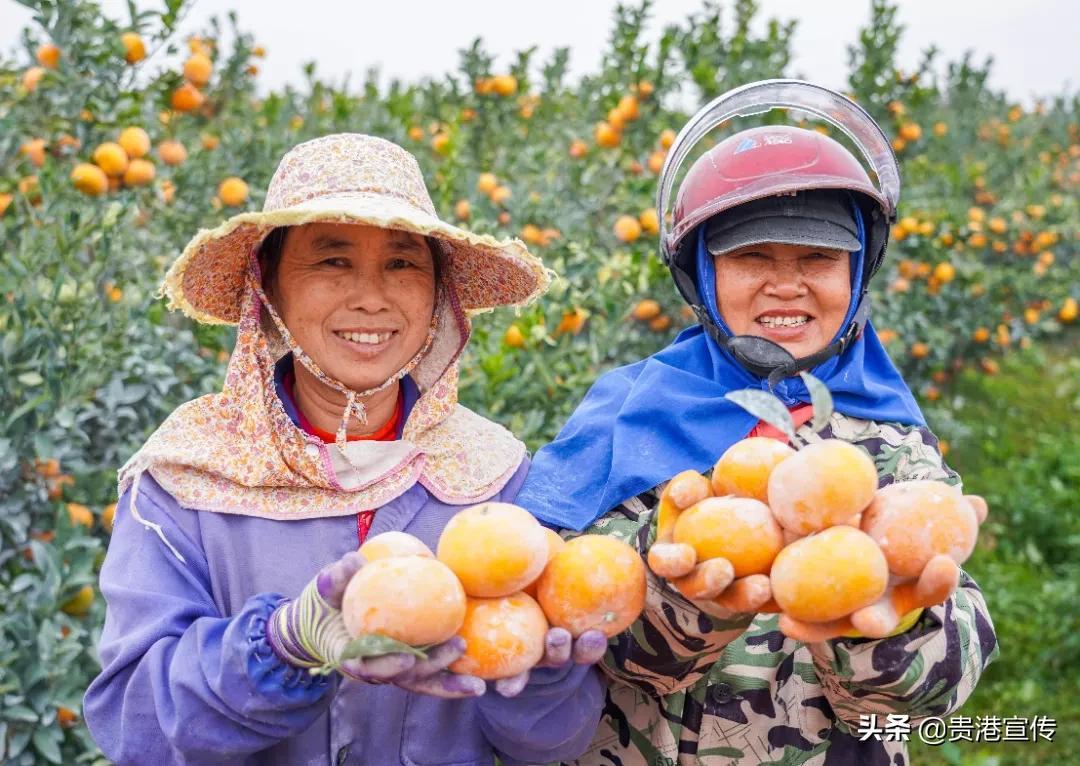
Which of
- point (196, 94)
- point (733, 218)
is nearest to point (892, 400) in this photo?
point (733, 218)

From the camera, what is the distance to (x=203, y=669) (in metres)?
1.42

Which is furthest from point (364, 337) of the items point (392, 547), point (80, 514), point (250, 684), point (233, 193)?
point (233, 193)

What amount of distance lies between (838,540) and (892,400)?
66 centimetres

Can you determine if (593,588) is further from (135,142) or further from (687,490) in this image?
(135,142)

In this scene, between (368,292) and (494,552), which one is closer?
(494,552)

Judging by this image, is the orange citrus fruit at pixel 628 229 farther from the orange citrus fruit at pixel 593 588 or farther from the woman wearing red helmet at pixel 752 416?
the orange citrus fruit at pixel 593 588

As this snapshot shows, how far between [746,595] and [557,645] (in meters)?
0.24

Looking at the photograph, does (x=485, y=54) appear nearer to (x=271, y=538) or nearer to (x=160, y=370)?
(x=160, y=370)

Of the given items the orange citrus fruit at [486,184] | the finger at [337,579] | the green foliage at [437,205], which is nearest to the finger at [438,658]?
the finger at [337,579]

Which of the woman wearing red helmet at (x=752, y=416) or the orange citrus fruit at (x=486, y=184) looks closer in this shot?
the woman wearing red helmet at (x=752, y=416)

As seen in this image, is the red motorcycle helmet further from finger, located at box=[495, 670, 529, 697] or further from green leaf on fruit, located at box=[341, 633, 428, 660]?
green leaf on fruit, located at box=[341, 633, 428, 660]

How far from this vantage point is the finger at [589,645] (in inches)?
53.6

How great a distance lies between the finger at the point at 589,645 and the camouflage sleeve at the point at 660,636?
4.0 inches

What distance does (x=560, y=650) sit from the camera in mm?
1358
